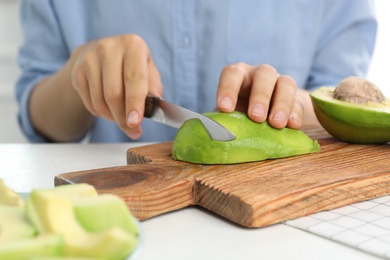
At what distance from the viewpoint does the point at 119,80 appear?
76 centimetres

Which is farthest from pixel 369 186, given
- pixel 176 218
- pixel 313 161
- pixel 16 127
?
pixel 16 127

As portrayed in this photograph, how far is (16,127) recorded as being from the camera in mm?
1694

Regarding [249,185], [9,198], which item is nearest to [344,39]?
[249,185]

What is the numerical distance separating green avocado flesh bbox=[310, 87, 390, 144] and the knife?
0.19m

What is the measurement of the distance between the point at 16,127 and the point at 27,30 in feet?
1.75

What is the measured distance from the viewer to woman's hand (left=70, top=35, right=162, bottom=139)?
0.72 meters

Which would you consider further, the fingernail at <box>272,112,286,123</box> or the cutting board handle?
the fingernail at <box>272,112,286,123</box>

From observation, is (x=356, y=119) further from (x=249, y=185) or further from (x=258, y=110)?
(x=249, y=185)

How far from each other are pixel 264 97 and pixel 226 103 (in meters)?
0.05

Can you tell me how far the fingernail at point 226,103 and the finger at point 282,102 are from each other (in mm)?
51

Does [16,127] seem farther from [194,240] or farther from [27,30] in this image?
[194,240]

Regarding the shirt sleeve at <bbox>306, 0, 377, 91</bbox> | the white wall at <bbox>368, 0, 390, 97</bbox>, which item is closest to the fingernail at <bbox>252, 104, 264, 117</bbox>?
the shirt sleeve at <bbox>306, 0, 377, 91</bbox>

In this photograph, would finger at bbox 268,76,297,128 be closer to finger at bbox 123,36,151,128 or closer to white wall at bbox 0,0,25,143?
finger at bbox 123,36,151,128

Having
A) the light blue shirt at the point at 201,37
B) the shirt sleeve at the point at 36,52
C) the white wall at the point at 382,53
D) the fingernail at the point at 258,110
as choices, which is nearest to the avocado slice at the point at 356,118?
the fingernail at the point at 258,110
